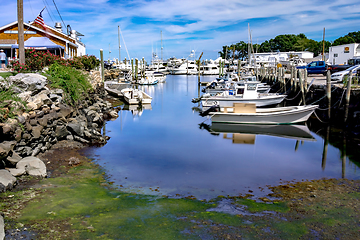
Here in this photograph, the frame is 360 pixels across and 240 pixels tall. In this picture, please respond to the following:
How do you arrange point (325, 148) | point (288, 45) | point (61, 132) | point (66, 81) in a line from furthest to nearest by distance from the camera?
point (288, 45), point (66, 81), point (325, 148), point (61, 132)

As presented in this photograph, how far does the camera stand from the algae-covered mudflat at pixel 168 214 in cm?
623

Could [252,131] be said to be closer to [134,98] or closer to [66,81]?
[66,81]

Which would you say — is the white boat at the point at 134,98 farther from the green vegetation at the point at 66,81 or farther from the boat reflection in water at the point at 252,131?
the green vegetation at the point at 66,81

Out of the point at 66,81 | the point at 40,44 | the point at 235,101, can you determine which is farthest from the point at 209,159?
the point at 40,44

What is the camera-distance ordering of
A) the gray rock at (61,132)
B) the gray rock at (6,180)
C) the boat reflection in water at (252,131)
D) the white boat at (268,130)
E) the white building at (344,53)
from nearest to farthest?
the gray rock at (6,180) → the gray rock at (61,132) → the boat reflection in water at (252,131) → the white boat at (268,130) → the white building at (344,53)

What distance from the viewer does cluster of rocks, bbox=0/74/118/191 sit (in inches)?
364

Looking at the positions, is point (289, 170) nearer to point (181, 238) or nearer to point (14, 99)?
point (181, 238)

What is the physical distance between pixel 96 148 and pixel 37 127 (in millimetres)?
3242

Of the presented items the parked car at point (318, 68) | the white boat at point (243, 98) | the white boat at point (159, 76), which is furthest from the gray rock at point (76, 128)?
the white boat at point (159, 76)

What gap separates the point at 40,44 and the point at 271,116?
23474 mm

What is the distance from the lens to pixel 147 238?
6.05 metres

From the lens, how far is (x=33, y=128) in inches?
462

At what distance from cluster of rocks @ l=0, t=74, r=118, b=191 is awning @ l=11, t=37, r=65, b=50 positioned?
586 inches

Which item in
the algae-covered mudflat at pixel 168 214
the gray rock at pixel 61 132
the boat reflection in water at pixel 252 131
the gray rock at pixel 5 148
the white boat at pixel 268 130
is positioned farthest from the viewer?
the white boat at pixel 268 130
